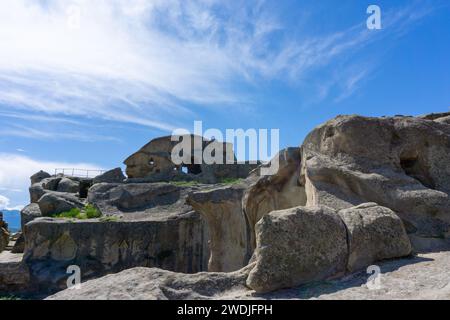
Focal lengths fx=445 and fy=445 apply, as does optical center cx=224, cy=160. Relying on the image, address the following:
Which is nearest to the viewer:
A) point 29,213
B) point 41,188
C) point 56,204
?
point 56,204

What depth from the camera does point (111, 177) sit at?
24516mm

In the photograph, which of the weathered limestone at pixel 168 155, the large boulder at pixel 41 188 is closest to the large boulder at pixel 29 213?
the large boulder at pixel 41 188

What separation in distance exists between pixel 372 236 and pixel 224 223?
7682mm

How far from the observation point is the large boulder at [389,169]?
5.85 metres

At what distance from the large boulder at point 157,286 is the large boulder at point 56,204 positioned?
573 inches

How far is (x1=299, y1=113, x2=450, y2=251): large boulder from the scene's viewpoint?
5.85 meters

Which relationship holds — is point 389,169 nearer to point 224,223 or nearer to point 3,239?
point 224,223

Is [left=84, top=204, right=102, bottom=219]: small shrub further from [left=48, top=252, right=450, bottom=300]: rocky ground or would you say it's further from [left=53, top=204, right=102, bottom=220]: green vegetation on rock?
[left=48, top=252, right=450, bottom=300]: rocky ground

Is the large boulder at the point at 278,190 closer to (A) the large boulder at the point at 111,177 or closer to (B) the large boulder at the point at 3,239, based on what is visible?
(A) the large boulder at the point at 111,177

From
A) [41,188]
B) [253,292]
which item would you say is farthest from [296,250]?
[41,188]

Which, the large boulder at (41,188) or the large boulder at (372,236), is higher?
the large boulder at (41,188)

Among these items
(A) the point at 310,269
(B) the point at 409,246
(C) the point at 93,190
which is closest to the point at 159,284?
(A) the point at 310,269

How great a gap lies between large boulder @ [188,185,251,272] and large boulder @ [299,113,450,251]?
4998 millimetres

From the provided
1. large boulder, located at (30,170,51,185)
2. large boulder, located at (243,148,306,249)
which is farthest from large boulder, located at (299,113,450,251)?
large boulder, located at (30,170,51,185)
